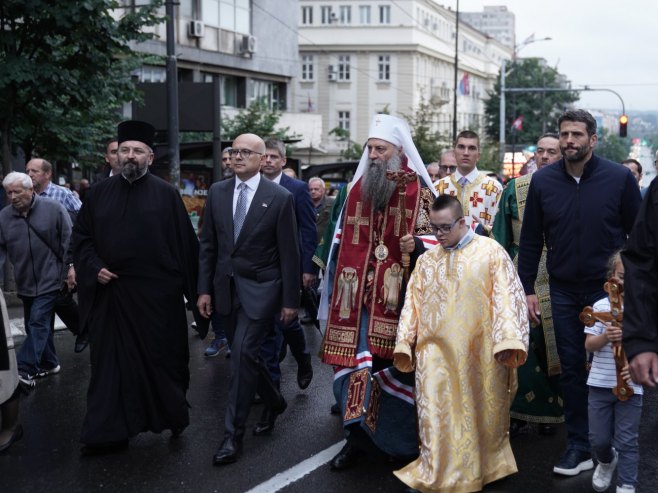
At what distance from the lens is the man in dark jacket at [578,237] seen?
20.1 ft

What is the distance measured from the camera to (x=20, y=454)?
652 centimetres

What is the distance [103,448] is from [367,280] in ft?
6.71

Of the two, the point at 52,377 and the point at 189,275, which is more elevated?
the point at 189,275

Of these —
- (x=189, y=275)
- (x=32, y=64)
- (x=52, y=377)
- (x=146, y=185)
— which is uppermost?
(x=32, y=64)

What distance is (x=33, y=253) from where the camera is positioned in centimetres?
862

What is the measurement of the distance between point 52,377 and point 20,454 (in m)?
2.41

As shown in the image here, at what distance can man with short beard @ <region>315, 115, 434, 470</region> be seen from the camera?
6191mm

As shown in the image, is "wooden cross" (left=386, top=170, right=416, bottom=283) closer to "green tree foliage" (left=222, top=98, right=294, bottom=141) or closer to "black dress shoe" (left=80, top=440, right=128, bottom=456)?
"black dress shoe" (left=80, top=440, right=128, bottom=456)

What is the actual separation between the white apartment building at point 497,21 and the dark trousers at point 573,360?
164 metres

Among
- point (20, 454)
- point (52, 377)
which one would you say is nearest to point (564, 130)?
point (20, 454)

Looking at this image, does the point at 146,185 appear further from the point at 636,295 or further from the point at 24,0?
the point at 24,0

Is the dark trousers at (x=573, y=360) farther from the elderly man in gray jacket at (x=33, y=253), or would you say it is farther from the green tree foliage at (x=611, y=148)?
the green tree foliage at (x=611, y=148)

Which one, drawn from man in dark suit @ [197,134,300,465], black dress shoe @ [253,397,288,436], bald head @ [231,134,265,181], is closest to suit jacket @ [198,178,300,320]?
man in dark suit @ [197,134,300,465]

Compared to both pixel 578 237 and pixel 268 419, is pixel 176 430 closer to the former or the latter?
pixel 268 419
